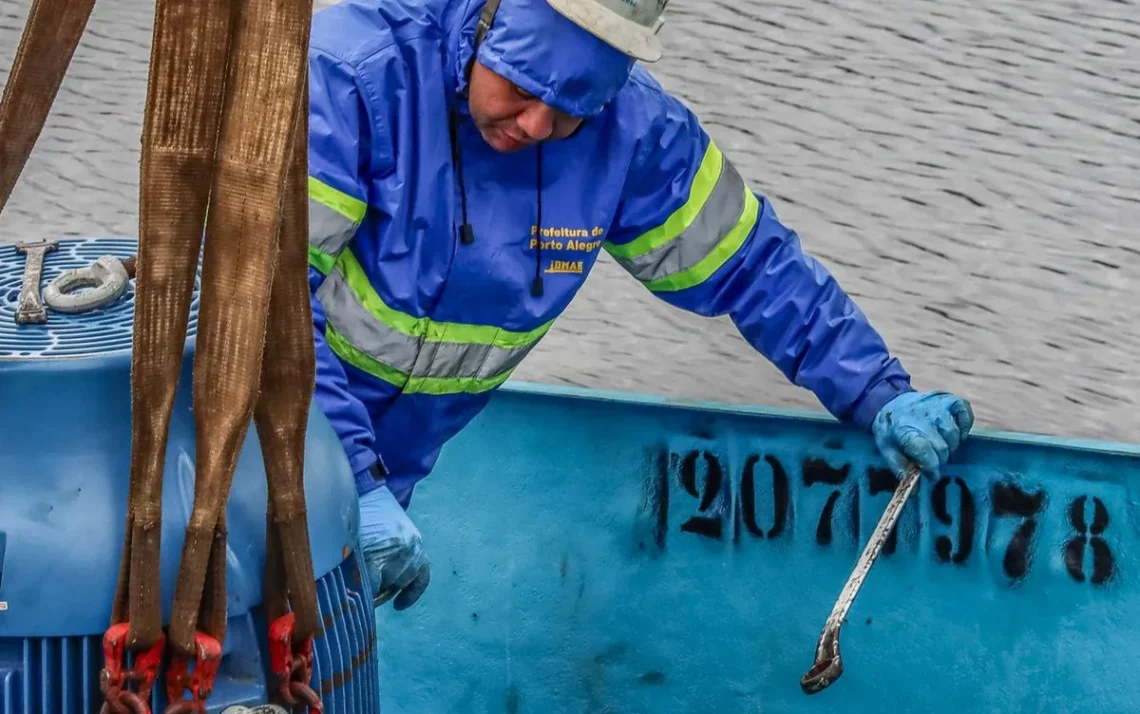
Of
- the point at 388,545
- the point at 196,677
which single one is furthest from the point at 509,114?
the point at 196,677

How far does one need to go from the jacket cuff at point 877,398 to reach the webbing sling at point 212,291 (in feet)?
3.88

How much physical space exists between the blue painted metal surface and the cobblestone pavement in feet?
1.12

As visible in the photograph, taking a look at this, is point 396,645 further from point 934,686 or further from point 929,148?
point 929,148

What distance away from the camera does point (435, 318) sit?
188 centimetres

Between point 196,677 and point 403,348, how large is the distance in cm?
89

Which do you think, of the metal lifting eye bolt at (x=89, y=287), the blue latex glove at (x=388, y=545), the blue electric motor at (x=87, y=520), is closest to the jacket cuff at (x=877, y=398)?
the blue latex glove at (x=388, y=545)

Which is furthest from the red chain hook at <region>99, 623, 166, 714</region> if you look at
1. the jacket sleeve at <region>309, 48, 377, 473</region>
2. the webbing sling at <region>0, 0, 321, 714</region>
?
the jacket sleeve at <region>309, 48, 377, 473</region>

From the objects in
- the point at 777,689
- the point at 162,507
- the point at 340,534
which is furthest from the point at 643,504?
the point at 162,507

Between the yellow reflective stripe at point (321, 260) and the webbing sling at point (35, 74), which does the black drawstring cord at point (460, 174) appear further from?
the webbing sling at point (35, 74)

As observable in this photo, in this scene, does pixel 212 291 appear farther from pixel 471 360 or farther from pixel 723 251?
pixel 723 251

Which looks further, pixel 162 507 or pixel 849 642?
pixel 849 642

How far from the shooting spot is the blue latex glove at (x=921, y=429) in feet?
6.48

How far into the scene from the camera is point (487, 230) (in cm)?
185

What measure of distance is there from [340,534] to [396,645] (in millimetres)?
1375
